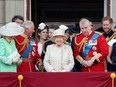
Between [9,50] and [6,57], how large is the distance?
0.49 ft

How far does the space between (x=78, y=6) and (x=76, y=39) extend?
499 cm

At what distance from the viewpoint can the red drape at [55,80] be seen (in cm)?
804

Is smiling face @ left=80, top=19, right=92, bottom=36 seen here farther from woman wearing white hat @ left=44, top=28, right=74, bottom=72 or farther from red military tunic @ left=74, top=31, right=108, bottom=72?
woman wearing white hat @ left=44, top=28, right=74, bottom=72

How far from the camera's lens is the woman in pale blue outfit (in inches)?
328

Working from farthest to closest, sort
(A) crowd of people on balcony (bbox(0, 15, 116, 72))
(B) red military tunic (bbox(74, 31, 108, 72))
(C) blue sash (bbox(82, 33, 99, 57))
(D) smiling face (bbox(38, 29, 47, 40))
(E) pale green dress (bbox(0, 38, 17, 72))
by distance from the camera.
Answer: (D) smiling face (bbox(38, 29, 47, 40))
(C) blue sash (bbox(82, 33, 99, 57))
(B) red military tunic (bbox(74, 31, 108, 72))
(A) crowd of people on balcony (bbox(0, 15, 116, 72))
(E) pale green dress (bbox(0, 38, 17, 72))

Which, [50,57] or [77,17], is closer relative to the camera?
[50,57]

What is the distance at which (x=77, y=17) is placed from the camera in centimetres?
1382

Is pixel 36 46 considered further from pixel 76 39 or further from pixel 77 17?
pixel 77 17

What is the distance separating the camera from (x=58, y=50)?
28.3ft

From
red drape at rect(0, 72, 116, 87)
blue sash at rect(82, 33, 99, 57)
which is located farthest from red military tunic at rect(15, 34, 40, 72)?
blue sash at rect(82, 33, 99, 57)

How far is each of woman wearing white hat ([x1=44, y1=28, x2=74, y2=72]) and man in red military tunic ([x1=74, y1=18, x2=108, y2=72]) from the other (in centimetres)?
24

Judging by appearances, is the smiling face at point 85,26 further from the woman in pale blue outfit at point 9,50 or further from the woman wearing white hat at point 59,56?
the woman in pale blue outfit at point 9,50

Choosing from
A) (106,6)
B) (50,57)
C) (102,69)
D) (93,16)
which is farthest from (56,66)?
(93,16)

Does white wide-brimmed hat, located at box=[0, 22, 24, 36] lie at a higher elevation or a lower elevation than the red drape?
higher
